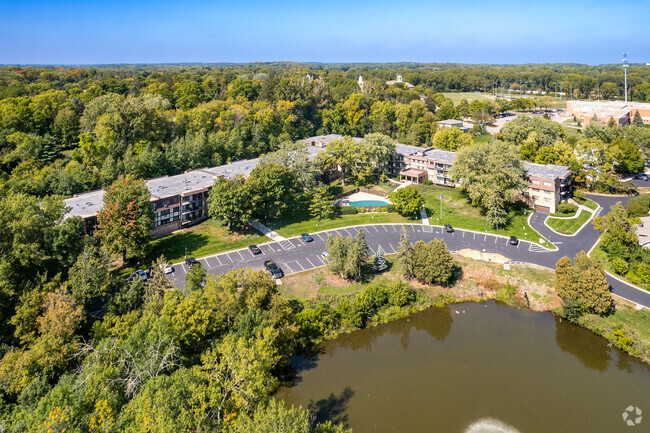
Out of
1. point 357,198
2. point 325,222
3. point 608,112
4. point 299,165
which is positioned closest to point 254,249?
point 325,222

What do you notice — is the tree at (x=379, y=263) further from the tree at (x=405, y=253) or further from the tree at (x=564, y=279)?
the tree at (x=564, y=279)

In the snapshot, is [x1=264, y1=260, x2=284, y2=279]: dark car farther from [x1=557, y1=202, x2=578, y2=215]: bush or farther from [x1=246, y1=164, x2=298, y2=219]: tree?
[x1=557, y1=202, x2=578, y2=215]: bush

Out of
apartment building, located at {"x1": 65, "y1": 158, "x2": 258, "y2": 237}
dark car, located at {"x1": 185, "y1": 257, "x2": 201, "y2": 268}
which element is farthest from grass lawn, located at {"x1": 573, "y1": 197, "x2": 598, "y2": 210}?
dark car, located at {"x1": 185, "y1": 257, "x2": 201, "y2": 268}

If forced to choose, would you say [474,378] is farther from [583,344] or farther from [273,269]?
[273,269]

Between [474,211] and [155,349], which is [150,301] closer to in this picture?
[155,349]

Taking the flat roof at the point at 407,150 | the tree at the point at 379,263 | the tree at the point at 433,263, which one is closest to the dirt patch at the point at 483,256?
the tree at the point at 433,263

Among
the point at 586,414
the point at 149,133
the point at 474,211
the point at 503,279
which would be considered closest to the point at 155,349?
the point at 586,414
